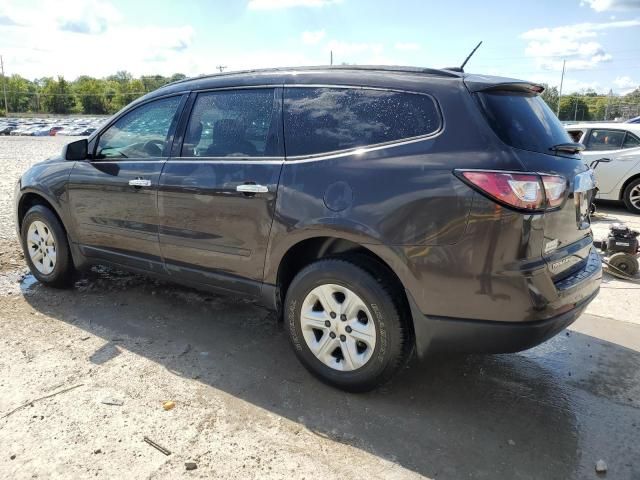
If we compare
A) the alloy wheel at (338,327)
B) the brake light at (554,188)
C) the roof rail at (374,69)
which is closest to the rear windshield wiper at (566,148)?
the brake light at (554,188)

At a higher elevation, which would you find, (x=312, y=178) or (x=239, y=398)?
(x=312, y=178)

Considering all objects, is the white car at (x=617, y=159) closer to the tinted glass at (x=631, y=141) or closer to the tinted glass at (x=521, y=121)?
the tinted glass at (x=631, y=141)

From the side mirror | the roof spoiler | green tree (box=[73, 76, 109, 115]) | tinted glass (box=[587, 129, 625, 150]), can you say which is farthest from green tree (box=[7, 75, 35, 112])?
the roof spoiler

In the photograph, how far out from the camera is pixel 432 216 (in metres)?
2.72

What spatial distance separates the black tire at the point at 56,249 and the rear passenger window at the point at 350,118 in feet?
8.60

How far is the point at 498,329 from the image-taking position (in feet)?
8.92

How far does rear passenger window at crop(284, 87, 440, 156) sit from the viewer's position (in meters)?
2.92

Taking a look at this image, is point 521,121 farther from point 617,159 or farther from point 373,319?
point 617,159

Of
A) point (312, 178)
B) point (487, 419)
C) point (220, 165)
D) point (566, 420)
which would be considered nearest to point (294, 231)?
point (312, 178)

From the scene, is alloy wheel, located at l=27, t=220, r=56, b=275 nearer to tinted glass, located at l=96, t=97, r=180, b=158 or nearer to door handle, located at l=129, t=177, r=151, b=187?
tinted glass, located at l=96, t=97, r=180, b=158

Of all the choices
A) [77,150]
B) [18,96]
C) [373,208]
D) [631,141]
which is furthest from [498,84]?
[18,96]

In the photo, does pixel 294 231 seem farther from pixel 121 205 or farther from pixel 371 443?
pixel 121 205

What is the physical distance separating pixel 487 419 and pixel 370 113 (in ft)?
6.07

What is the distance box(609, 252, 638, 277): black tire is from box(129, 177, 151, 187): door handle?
4702 millimetres
